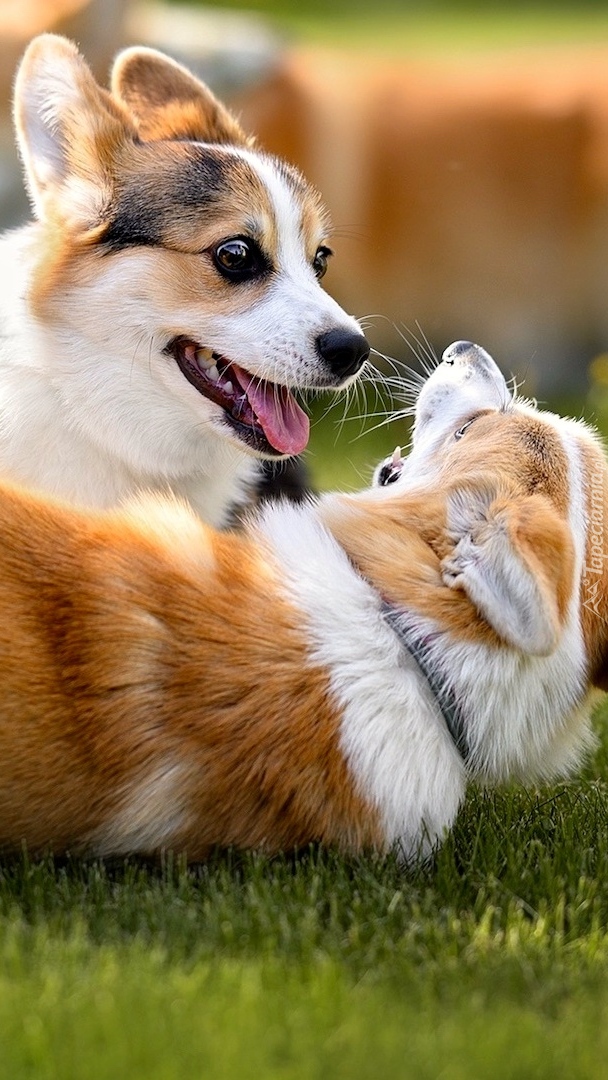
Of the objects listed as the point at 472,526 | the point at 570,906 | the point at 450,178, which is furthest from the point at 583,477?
the point at 450,178

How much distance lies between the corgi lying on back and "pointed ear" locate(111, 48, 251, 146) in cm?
166

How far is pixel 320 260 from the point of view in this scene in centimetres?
396

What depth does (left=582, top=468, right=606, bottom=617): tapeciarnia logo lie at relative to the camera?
2895 mm

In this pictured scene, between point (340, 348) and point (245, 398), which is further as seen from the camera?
point (245, 398)

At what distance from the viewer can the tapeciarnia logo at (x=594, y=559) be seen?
2895 millimetres

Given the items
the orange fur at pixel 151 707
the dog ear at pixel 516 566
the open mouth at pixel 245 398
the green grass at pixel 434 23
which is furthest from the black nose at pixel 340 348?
the green grass at pixel 434 23

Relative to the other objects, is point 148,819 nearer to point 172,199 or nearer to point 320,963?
point 320,963

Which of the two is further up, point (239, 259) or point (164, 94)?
point (164, 94)

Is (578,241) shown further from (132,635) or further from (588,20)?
(588,20)

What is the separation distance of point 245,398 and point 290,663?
1129 mm

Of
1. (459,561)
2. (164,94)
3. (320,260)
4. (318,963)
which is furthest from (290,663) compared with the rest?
(164,94)

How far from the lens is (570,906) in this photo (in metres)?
2.65

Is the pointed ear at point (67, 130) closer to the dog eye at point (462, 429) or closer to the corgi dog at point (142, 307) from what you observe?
the corgi dog at point (142, 307)

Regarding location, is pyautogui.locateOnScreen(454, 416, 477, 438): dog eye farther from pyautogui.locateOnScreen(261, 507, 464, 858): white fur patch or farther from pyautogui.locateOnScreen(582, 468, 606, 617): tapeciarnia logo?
pyautogui.locateOnScreen(261, 507, 464, 858): white fur patch
